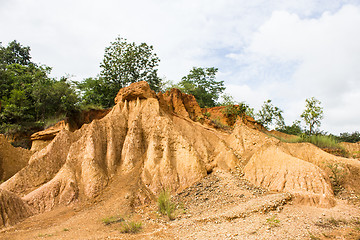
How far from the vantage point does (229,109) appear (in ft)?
78.4

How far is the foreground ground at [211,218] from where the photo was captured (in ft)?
25.6

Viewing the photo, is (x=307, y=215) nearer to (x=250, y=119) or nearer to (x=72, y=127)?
(x=250, y=119)

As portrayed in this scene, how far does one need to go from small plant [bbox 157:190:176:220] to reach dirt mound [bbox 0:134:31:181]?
8.76 metres

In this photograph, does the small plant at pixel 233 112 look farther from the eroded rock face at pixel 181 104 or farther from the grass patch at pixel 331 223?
the grass patch at pixel 331 223

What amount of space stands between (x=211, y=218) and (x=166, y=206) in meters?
1.65

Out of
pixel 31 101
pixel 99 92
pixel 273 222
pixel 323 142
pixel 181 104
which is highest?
pixel 99 92

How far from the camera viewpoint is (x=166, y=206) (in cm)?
970

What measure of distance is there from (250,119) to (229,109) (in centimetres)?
208

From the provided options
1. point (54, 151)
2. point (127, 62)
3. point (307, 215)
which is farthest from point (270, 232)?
point (127, 62)

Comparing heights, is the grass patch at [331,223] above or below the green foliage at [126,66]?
below

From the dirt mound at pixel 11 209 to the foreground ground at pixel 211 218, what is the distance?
0.93ft

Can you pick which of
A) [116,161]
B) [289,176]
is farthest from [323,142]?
[116,161]

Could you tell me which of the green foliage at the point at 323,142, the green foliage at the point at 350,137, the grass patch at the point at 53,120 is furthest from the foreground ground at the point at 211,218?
the green foliage at the point at 350,137

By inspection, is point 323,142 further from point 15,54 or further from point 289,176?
point 15,54
